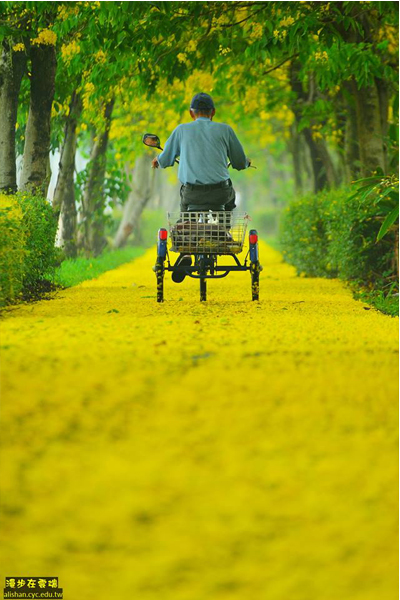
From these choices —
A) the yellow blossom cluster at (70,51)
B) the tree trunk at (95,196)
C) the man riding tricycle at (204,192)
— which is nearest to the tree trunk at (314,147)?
the tree trunk at (95,196)

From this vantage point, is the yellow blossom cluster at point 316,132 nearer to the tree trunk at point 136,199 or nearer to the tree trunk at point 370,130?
the tree trunk at point 370,130

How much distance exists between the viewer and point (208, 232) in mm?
10016

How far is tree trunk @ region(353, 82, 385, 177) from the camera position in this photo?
50.2 ft

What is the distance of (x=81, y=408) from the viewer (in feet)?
16.6

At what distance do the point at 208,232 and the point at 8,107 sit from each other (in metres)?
5.85

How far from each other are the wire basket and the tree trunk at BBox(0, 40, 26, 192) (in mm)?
5259

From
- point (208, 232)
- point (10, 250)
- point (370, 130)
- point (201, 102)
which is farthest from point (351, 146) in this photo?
point (10, 250)

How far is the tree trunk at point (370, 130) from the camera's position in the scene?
50.2ft

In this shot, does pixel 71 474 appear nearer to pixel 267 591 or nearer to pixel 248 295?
pixel 267 591

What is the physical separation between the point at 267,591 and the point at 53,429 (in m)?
1.80

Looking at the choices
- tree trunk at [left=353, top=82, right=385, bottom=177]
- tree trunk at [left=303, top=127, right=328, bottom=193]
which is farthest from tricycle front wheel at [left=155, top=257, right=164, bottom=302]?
tree trunk at [left=303, top=127, right=328, bottom=193]

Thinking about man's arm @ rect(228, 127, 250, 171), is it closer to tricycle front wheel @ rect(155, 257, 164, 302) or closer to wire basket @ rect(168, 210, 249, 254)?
wire basket @ rect(168, 210, 249, 254)

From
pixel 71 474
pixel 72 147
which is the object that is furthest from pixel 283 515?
pixel 72 147

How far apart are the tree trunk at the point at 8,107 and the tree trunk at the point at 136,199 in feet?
67.4
